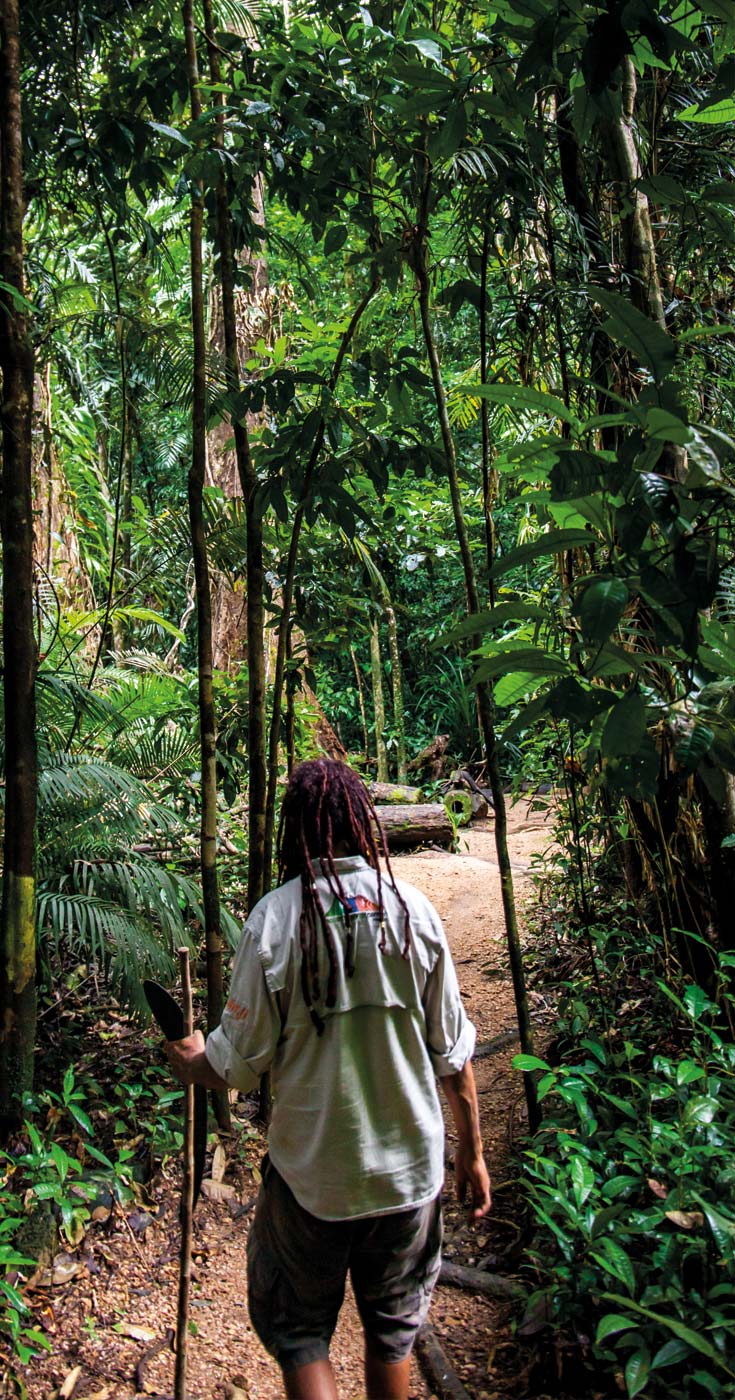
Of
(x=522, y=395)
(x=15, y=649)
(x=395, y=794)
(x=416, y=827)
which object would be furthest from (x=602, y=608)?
(x=395, y=794)

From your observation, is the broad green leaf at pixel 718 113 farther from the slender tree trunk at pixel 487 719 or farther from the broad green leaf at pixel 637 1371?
the broad green leaf at pixel 637 1371

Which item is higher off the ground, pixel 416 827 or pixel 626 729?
pixel 626 729

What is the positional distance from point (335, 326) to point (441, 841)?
5.41 m

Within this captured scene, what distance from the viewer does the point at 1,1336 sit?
2.49m

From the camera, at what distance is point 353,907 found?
186cm

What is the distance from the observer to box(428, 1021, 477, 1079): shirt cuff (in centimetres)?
195

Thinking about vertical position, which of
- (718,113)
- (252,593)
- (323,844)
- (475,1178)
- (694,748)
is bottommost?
(475,1178)

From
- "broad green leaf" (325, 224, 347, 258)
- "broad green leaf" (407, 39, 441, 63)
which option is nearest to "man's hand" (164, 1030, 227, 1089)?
"broad green leaf" (407, 39, 441, 63)

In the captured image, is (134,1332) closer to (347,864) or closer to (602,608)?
(347,864)

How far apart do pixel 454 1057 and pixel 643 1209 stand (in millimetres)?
999

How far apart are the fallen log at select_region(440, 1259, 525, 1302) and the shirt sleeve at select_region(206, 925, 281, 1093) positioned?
1497 mm

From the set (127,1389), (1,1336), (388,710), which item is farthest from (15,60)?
(388,710)

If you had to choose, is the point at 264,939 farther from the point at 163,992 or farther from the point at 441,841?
the point at 441,841

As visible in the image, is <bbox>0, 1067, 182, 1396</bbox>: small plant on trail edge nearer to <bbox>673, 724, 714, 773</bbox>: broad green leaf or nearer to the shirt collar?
the shirt collar
